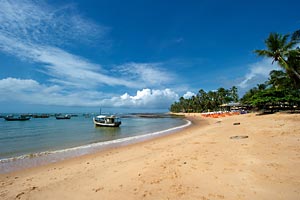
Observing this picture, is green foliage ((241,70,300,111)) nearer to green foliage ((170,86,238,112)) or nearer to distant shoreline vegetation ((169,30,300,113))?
distant shoreline vegetation ((169,30,300,113))

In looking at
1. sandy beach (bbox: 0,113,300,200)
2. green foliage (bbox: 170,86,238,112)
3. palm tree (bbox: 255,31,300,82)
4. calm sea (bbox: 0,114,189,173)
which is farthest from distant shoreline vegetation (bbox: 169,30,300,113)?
green foliage (bbox: 170,86,238,112)

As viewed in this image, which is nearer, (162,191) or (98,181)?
(162,191)

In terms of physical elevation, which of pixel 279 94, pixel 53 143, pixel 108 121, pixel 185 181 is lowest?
pixel 53 143

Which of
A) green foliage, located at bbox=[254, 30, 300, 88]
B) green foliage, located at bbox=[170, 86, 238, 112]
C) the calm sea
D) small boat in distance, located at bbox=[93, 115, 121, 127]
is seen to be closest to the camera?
the calm sea

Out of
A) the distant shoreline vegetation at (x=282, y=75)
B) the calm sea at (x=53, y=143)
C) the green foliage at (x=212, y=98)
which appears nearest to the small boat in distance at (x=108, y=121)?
the calm sea at (x=53, y=143)

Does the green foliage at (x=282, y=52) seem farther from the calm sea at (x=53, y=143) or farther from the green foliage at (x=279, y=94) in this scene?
the calm sea at (x=53, y=143)

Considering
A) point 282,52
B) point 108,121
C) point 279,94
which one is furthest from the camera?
point 108,121

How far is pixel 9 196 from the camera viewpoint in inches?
214

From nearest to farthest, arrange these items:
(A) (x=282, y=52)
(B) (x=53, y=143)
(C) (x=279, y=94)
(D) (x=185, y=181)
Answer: (D) (x=185, y=181)
(B) (x=53, y=143)
(A) (x=282, y=52)
(C) (x=279, y=94)

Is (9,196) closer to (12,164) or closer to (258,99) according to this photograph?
(12,164)

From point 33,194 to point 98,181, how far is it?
185cm

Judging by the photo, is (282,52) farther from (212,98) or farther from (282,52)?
(212,98)

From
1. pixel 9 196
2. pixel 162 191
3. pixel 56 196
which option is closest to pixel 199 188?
pixel 162 191

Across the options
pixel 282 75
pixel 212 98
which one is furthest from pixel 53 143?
pixel 212 98
